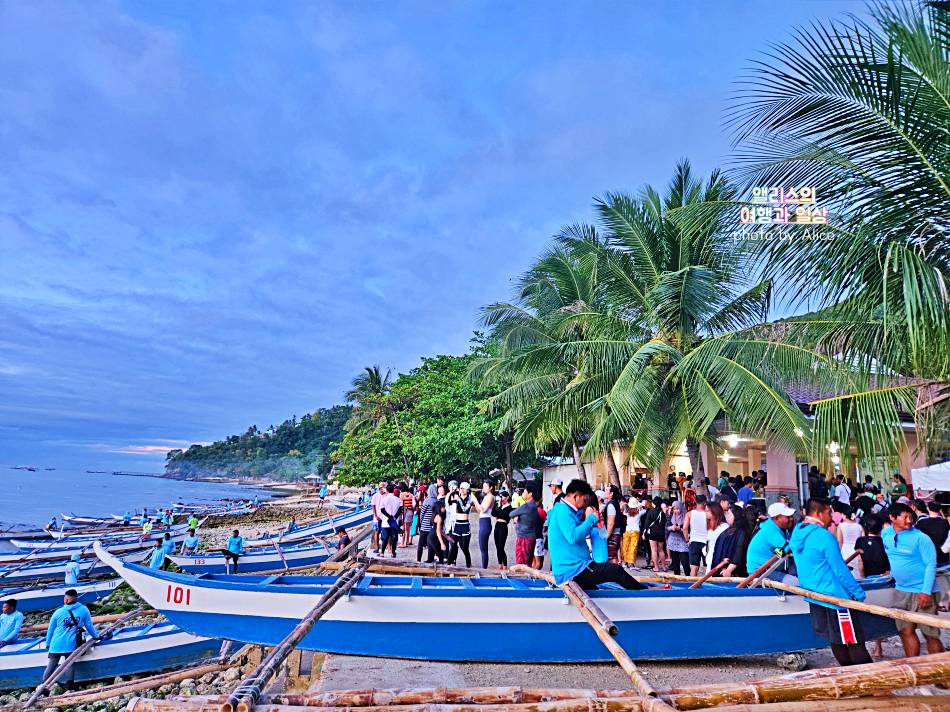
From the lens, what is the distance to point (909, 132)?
612cm

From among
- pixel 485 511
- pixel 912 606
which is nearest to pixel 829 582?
pixel 912 606

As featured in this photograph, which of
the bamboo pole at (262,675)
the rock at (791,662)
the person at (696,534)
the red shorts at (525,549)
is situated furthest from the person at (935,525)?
the bamboo pole at (262,675)

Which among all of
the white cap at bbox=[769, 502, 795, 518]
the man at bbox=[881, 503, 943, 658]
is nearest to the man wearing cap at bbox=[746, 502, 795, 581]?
the white cap at bbox=[769, 502, 795, 518]

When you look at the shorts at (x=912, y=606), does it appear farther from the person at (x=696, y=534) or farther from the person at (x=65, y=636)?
the person at (x=65, y=636)

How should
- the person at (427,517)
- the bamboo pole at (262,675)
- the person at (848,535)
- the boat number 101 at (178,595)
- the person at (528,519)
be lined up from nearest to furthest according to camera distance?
the bamboo pole at (262,675) < the boat number 101 at (178,595) < the person at (848,535) < the person at (528,519) < the person at (427,517)

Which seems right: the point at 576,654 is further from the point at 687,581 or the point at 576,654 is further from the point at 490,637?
the point at 687,581

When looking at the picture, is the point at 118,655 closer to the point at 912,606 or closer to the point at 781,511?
the point at 781,511

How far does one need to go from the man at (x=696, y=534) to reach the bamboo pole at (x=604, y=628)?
3085 millimetres

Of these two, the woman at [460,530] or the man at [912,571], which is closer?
the man at [912,571]

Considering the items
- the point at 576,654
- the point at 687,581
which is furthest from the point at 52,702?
the point at 687,581

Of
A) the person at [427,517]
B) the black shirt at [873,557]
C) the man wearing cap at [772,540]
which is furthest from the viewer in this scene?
the person at [427,517]

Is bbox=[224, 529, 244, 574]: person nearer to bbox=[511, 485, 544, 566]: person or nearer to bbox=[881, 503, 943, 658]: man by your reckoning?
bbox=[511, 485, 544, 566]: person

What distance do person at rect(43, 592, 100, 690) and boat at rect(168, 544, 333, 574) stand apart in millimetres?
5693

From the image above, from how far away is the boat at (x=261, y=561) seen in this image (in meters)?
15.2
